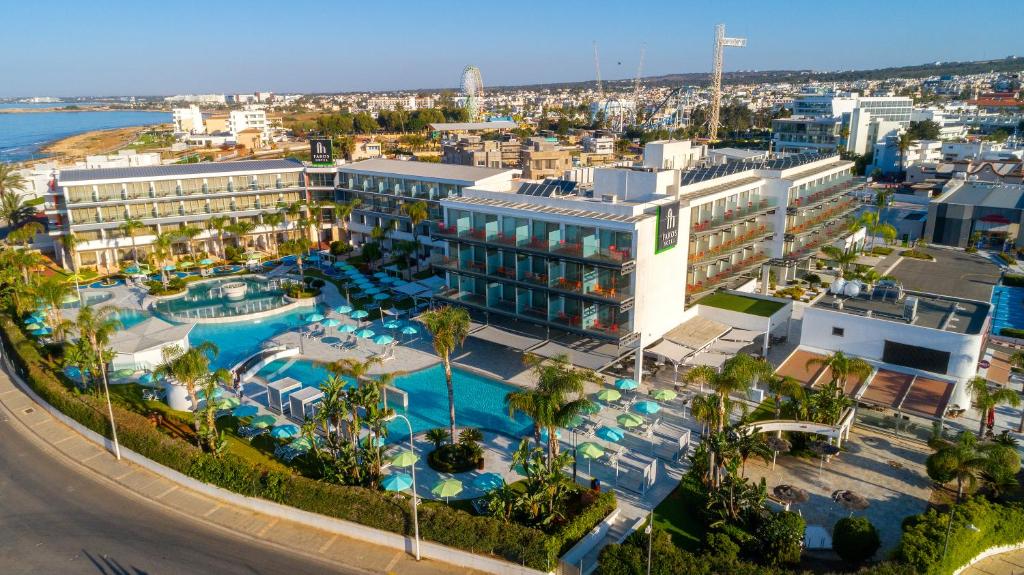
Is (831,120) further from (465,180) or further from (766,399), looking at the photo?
(766,399)

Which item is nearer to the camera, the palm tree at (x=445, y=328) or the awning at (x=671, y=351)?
the palm tree at (x=445, y=328)

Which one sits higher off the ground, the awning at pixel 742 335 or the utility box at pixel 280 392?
the awning at pixel 742 335

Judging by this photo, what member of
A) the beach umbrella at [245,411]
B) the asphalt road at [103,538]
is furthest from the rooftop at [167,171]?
the asphalt road at [103,538]

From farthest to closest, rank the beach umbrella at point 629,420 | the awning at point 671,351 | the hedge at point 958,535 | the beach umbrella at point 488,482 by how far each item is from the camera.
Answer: the awning at point 671,351
the beach umbrella at point 629,420
the beach umbrella at point 488,482
the hedge at point 958,535

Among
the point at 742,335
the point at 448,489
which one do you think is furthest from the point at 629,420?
the point at 742,335

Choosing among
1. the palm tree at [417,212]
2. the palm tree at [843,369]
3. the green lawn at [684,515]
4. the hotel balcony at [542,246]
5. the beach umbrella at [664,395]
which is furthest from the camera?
the palm tree at [417,212]

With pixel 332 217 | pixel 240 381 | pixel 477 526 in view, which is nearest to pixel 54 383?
pixel 240 381

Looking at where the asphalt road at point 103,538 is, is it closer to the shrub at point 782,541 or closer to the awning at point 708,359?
the shrub at point 782,541

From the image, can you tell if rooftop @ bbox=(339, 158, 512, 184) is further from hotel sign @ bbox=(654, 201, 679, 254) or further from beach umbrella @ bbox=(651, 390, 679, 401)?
beach umbrella @ bbox=(651, 390, 679, 401)
